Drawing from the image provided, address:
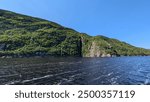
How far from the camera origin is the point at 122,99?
2858 cm

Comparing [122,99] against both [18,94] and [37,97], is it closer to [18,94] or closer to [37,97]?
[37,97]

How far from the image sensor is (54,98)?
29.0m

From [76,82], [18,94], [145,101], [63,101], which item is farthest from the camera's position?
[76,82]

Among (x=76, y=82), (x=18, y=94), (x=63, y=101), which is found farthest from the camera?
(x=76, y=82)

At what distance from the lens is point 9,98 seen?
30.9 metres

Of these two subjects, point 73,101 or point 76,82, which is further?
point 76,82

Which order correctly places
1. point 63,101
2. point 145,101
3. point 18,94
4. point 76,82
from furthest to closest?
point 76,82 → point 18,94 → point 145,101 → point 63,101

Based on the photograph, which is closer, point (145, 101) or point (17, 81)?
point (145, 101)

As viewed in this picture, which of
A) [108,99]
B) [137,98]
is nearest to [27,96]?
[108,99]

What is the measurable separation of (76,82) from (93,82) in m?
2.91

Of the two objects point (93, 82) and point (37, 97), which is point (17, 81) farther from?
point (37, 97)

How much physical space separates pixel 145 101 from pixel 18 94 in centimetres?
1348

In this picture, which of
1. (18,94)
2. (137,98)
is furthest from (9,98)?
(137,98)

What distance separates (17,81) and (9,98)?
819 inches
